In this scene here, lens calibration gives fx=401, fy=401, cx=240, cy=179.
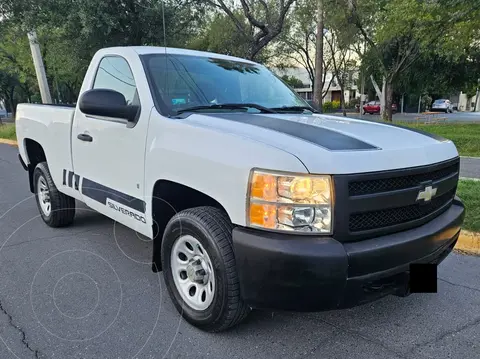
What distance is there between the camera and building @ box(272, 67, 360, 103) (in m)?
36.8

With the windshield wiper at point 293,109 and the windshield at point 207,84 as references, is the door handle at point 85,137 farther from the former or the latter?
the windshield wiper at point 293,109

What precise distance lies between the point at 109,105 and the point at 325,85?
5321cm

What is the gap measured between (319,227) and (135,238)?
298 cm

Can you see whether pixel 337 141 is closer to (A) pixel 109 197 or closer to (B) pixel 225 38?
(A) pixel 109 197

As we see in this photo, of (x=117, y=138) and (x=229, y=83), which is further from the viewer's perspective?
(x=229, y=83)

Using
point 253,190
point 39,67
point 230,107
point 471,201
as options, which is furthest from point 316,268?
point 39,67

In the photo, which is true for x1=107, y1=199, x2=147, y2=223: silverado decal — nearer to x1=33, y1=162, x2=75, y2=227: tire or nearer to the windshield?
the windshield

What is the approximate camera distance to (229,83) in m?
3.54

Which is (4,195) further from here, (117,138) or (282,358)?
(282,358)

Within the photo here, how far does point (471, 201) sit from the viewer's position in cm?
511

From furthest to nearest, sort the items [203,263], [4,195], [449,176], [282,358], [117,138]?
1. [4,195]
2. [117,138]
3. [449,176]
4. [203,263]
5. [282,358]

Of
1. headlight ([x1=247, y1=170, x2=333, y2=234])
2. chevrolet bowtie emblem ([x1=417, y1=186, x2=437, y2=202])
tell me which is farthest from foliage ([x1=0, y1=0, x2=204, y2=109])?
chevrolet bowtie emblem ([x1=417, y1=186, x2=437, y2=202])

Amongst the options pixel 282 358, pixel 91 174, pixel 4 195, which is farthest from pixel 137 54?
pixel 4 195

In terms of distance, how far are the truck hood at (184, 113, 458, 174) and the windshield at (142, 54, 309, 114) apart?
0.38 metres
